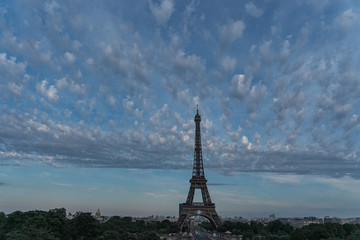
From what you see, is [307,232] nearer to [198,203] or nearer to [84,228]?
[198,203]

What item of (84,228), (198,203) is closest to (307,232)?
(198,203)

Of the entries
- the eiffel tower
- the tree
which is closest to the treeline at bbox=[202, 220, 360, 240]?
the eiffel tower

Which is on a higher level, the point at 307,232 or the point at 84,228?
the point at 84,228

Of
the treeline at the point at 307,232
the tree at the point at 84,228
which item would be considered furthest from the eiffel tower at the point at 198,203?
the tree at the point at 84,228

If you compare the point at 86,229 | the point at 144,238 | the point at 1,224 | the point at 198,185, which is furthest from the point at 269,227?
the point at 1,224

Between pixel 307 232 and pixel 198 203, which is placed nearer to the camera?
pixel 307 232

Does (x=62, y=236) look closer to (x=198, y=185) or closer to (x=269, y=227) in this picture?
(x=198, y=185)

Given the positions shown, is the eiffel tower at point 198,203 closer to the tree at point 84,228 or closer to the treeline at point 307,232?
the treeline at point 307,232

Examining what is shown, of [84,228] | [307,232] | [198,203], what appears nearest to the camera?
[84,228]
